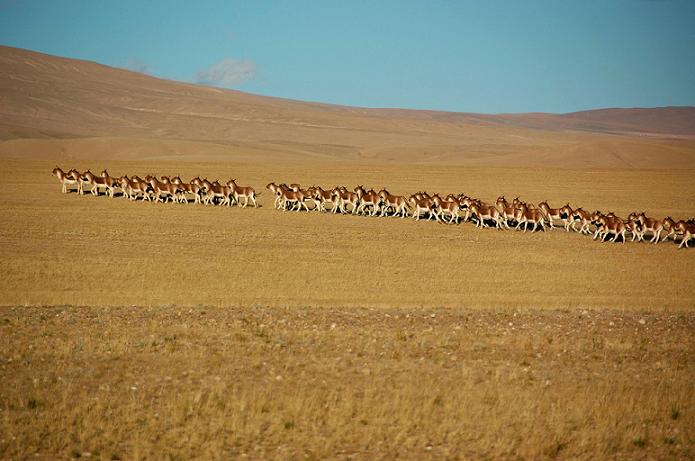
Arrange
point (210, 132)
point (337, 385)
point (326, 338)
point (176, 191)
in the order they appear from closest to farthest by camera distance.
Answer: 1. point (337, 385)
2. point (326, 338)
3. point (176, 191)
4. point (210, 132)

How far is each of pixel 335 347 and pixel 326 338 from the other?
487mm

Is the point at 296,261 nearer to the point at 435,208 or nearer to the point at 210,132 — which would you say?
the point at 435,208

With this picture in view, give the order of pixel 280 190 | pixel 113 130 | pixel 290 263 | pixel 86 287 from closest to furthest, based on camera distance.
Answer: pixel 86 287, pixel 290 263, pixel 280 190, pixel 113 130

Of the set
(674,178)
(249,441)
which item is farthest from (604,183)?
(249,441)

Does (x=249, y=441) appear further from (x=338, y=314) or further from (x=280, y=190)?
(x=280, y=190)

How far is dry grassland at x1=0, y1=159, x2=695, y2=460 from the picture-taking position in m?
9.22

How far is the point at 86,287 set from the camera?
18.1 meters

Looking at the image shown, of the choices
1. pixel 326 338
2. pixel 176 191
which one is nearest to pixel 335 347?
pixel 326 338

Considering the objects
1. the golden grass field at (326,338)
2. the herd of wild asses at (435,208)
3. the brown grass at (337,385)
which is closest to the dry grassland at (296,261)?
the golden grass field at (326,338)

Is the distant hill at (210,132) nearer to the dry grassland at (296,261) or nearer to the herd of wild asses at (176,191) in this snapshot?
the herd of wild asses at (176,191)

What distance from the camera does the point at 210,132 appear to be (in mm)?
133250

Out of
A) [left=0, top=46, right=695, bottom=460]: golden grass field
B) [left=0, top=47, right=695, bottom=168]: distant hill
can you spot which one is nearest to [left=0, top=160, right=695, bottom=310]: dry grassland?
[left=0, top=46, right=695, bottom=460]: golden grass field

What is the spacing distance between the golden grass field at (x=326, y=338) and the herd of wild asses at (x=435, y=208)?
1077 mm

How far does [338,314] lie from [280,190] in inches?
831
